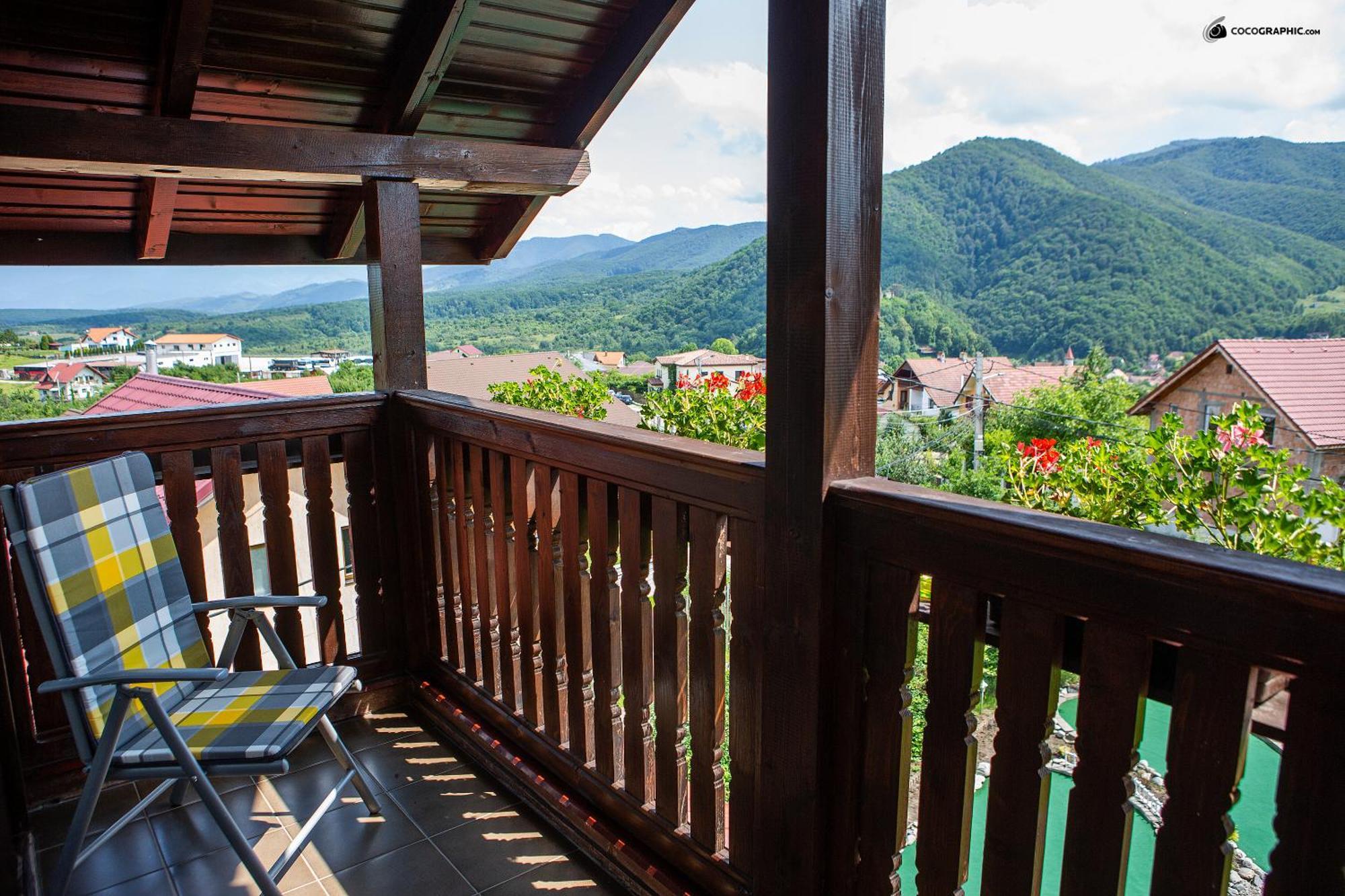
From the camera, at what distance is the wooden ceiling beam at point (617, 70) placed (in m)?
3.29

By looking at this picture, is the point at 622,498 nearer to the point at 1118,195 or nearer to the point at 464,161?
the point at 464,161

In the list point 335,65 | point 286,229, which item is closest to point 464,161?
point 335,65

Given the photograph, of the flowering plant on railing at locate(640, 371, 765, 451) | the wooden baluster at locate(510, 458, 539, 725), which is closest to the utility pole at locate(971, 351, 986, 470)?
the flowering plant on railing at locate(640, 371, 765, 451)

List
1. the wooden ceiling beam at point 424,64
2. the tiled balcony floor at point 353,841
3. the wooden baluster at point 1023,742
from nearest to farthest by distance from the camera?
the wooden baluster at point 1023,742 → the tiled balcony floor at point 353,841 → the wooden ceiling beam at point 424,64

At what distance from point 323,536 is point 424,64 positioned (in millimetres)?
1810

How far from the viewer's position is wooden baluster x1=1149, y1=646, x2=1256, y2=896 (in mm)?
1023

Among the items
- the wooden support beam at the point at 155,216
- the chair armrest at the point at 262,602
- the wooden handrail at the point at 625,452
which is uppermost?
the wooden support beam at the point at 155,216

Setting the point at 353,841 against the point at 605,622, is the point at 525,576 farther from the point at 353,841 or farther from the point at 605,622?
the point at 353,841

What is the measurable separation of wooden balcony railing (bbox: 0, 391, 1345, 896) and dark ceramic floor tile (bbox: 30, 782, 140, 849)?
0.10 m

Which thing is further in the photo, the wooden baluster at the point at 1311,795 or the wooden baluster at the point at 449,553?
the wooden baluster at the point at 449,553

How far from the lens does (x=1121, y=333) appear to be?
3.09 metres

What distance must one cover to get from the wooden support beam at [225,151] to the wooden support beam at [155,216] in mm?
687

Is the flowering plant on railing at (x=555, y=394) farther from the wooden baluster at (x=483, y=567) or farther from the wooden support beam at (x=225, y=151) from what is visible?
the wooden baluster at (x=483, y=567)

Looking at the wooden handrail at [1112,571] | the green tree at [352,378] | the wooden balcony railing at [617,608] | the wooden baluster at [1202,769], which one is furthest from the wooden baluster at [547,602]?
the wooden baluster at [1202,769]
